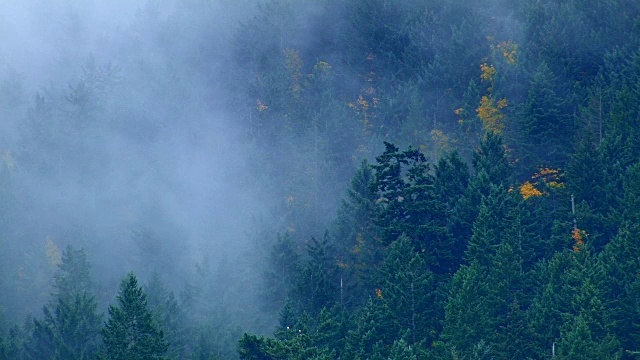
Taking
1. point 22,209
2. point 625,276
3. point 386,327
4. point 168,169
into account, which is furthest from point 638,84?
point 22,209

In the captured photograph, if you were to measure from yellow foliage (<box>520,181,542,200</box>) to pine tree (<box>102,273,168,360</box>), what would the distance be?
27.5 metres

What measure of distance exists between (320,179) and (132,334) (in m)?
36.8

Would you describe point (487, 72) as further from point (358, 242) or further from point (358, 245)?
point (358, 245)

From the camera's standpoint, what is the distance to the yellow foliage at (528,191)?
2902 inches

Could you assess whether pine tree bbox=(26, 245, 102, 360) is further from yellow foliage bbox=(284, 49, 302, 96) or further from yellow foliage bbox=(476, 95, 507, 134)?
yellow foliage bbox=(284, 49, 302, 96)

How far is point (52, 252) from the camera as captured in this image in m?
99.1

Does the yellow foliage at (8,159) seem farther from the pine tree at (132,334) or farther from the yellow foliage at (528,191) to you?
the pine tree at (132,334)

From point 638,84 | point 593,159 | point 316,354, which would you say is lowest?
point 316,354

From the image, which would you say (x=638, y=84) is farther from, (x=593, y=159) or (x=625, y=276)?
(x=625, y=276)

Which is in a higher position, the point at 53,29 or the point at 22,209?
the point at 53,29

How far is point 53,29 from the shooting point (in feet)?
439

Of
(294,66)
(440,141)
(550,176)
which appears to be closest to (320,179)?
(440,141)

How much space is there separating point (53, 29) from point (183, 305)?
65729 mm

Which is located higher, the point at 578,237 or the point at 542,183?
the point at 542,183
